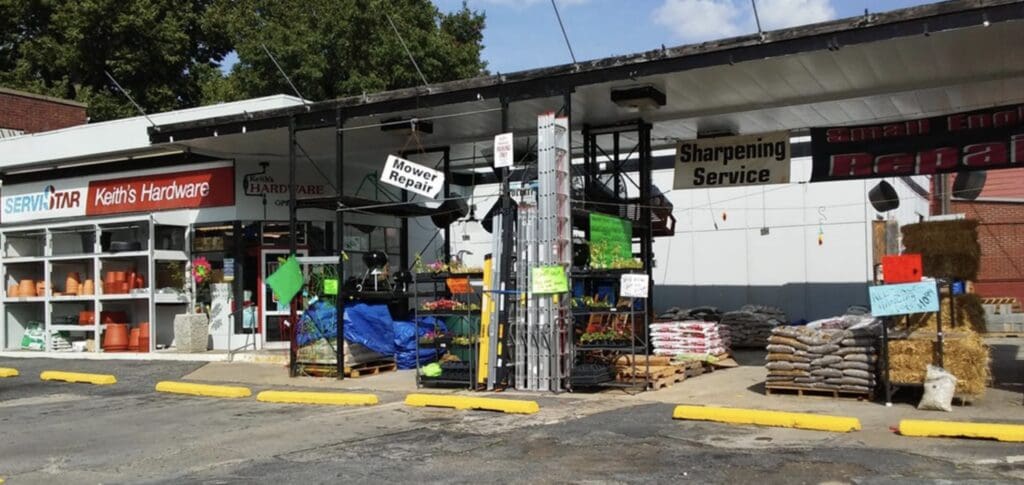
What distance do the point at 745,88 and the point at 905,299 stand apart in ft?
17.7

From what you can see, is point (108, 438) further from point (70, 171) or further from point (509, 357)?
point (70, 171)

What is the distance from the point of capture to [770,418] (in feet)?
32.1

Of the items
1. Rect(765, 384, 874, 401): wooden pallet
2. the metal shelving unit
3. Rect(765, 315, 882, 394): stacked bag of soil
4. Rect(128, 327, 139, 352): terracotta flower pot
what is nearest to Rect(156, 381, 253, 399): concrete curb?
the metal shelving unit

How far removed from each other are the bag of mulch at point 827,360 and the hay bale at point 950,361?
68 cm

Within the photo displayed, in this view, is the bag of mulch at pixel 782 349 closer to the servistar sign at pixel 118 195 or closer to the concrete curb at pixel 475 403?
the concrete curb at pixel 475 403

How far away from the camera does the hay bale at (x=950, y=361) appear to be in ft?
A: 34.8

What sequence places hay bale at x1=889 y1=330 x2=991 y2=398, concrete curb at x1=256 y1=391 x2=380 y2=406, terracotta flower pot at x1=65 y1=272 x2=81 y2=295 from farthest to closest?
terracotta flower pot at x1=65 y1=272 x2=81 y2=295, concrete curb at x1=256 y1=391 x2=380 y2=406, hay bale at x1=889 y1=330 x2=991 y2=398

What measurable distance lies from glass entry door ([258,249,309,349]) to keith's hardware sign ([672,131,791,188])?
9872 millimetres

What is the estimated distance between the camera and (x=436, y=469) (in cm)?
784

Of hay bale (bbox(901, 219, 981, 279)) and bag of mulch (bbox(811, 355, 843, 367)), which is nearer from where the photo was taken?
bag of mulch (bbox(811, 355, 843, 367))

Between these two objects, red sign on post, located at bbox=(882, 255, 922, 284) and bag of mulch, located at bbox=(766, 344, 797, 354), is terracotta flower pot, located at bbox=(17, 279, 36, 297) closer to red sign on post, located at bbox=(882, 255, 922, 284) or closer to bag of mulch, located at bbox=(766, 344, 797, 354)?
bag of mulch, located at bbox=(766, 344, 797, 354)

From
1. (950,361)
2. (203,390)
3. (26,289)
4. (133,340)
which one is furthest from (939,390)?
(26,289)

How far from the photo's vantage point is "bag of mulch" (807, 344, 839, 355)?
11.5 metres


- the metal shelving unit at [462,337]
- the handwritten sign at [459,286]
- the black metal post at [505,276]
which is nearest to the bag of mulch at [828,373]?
the black metal post at [505,276]
